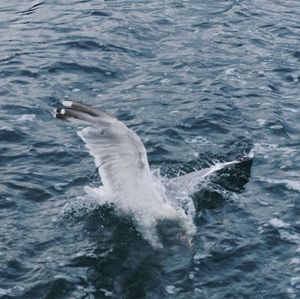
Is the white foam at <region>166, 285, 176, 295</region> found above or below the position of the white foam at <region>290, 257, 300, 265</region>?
above

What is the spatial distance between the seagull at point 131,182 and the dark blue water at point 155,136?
251mm

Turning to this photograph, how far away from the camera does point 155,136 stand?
48.3ft

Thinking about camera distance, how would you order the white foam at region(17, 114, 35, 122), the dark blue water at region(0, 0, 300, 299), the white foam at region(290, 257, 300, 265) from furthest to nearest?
the white foam at region(17, 114, 35, 122)
the white foam at region(290, 257, 300, 265)
the dark blue water at region(0, 0, 300, 299)

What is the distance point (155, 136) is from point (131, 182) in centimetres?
307

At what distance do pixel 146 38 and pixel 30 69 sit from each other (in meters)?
3.57

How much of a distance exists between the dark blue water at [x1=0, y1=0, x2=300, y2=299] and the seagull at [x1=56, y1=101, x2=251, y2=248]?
0.25 meters

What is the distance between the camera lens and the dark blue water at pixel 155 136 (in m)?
10.7

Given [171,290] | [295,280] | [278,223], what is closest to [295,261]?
[295,280]

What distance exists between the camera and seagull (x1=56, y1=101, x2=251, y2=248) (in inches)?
439

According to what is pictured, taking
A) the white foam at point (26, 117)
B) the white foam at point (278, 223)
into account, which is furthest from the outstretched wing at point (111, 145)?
the white foam at point (26, 117)

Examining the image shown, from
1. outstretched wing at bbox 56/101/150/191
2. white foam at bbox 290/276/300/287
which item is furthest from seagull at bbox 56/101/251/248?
white foam at bbox 290/276/300/287

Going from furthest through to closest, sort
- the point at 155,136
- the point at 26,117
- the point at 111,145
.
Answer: the point at 26,117
the point at 155,136
the point at 111,145

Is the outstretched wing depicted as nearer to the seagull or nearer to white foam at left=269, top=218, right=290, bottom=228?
the seagull

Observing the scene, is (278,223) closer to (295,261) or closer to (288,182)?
(295,261)
